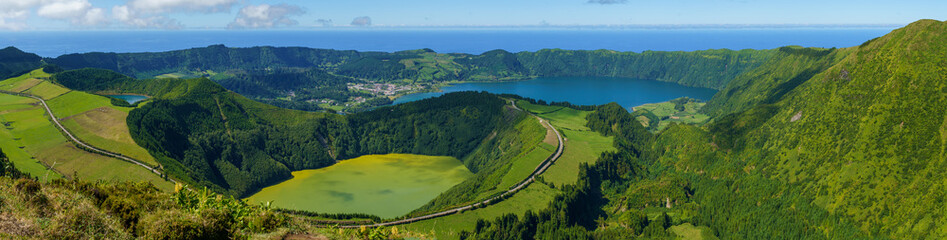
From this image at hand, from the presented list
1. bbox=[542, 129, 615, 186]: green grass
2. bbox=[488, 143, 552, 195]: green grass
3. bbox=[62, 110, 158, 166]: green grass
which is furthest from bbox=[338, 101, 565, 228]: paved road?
bbox=[62, 110, 158, 166]: green grass

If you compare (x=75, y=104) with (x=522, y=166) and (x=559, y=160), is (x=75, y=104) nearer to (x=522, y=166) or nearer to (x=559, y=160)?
(x=522, y=166)

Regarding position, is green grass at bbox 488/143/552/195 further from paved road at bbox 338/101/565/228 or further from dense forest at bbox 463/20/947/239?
dense forest at bbox 463/20/947/239

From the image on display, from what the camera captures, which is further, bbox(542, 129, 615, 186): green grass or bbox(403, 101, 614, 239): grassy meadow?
bbox(542, 129, 615, 186): green grass

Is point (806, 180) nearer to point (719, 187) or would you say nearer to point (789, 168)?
point (789, 168)

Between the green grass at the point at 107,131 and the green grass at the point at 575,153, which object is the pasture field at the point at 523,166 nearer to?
the green grass at the point at 575,153

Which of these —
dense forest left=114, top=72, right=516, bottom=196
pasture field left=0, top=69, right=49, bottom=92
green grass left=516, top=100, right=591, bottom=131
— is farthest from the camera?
green grass left=516, top=100, right=591, bottom=131

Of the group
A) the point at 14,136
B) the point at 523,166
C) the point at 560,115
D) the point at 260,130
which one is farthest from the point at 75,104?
the point at 560,115

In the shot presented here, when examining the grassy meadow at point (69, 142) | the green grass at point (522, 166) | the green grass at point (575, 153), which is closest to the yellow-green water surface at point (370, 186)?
the green grass at point (522, 166)
